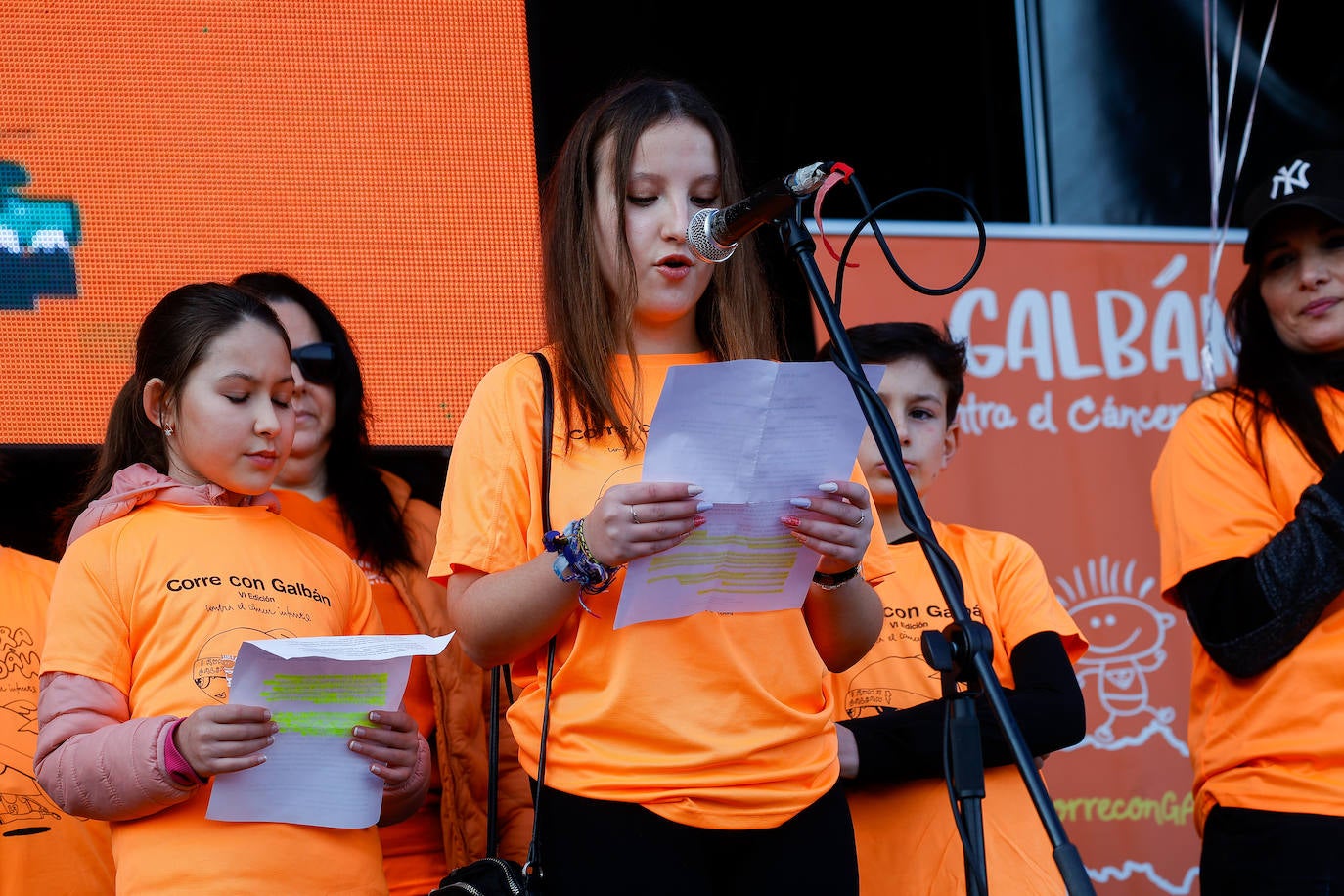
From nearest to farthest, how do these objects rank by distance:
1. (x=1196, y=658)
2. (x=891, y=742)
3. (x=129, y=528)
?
1. (x=129, y=528)
2. (x=891, y=742)
3. (x=1196, y=658)

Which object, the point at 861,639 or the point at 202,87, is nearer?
the point at 861,639

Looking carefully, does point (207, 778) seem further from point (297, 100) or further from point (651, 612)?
point (297, 100)

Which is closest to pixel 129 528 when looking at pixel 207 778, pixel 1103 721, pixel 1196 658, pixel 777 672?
pixel 207 778

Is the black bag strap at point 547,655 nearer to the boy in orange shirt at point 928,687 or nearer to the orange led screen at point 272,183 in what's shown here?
the boy in orange shirt at point 928,687

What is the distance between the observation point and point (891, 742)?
227cm

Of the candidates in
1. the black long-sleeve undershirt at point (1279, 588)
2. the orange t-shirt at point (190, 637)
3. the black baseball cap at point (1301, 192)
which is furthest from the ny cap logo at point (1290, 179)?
the orange t-shirt at point (190, 637)

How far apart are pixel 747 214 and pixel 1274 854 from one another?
1519 millimetres

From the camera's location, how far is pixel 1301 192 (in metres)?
2.64

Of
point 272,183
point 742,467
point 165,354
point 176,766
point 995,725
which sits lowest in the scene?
point 995,725

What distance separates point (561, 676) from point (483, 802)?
923 millimetres

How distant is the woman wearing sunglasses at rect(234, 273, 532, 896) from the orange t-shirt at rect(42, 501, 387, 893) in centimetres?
45

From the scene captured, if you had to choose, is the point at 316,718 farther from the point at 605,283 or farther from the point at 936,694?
the point at 936,694

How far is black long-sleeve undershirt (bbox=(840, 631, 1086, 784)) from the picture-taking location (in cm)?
226

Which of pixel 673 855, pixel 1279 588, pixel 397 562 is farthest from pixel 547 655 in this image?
pixel 1279 588
